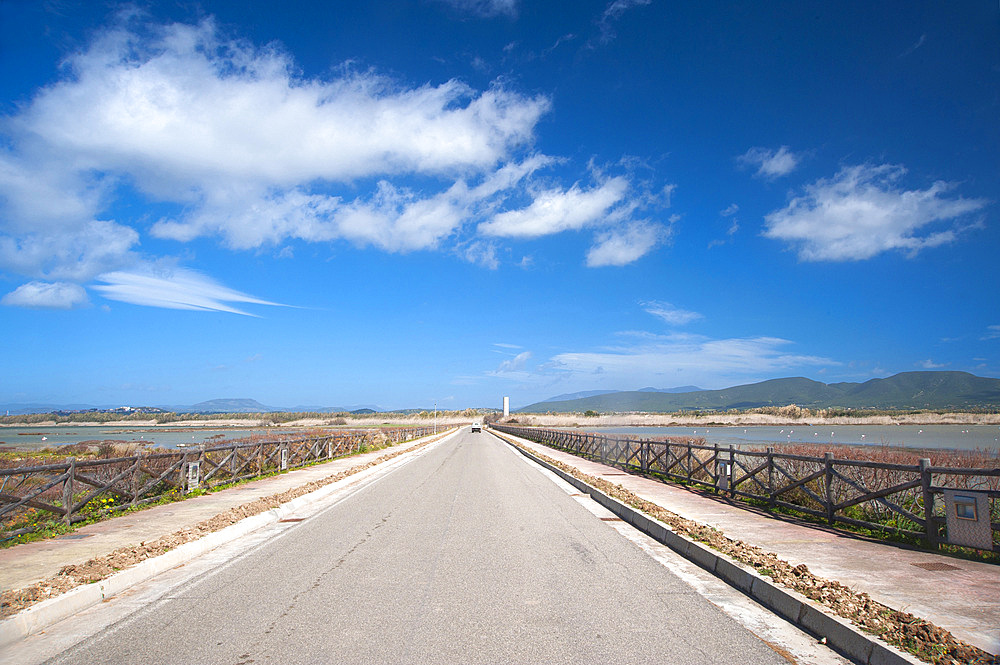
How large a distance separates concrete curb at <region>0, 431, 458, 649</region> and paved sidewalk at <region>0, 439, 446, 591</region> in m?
0.74

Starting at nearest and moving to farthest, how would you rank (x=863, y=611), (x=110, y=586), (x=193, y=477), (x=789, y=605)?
(x=863, y=611) → (x=789, y=605) → (x=110, y=586) → (x=193, y=477)

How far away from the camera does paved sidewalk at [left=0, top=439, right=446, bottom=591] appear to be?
22.7ft

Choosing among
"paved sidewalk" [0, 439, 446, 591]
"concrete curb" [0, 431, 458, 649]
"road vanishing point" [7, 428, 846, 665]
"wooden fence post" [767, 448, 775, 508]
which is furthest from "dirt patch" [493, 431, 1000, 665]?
"paved sidewalk" [0, 439, 446, 591]

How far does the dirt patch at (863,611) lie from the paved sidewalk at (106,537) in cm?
820

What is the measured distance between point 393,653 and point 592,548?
4713 millimetres

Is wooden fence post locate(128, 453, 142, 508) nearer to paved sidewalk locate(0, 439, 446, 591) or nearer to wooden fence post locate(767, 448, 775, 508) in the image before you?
paved sidewalk locate(0, 439, 446, 591)

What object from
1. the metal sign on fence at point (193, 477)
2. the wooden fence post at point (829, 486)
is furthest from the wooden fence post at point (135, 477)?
the wooden fence post at point (829, 486)

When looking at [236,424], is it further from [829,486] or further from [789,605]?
[789,605]

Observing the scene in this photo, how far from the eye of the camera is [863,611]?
5098 mm

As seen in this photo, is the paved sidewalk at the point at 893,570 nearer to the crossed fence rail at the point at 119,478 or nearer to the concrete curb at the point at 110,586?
the concrete curb at the point at 110,586

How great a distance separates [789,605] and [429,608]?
351cm

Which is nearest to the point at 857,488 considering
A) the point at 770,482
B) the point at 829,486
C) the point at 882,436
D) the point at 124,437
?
the point at 829,486

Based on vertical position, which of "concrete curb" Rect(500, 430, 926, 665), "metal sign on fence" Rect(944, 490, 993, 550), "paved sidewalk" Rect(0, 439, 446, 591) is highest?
"metal sign on fence" Rect(944, 490, 993, 550)

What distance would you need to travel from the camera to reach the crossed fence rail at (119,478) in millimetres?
9453
